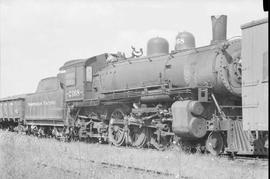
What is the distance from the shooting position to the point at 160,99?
43.3ft

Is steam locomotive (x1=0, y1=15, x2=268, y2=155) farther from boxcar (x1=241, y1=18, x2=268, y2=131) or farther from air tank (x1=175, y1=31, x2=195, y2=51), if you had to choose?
boxcar (x1=241, y1=18, x2=268, y2=131)

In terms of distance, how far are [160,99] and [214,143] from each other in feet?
7.75

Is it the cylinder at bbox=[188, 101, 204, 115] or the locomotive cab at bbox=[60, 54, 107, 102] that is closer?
the cylinder at bbox=[188, 101, 204, 115]

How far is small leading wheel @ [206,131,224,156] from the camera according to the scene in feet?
37.8

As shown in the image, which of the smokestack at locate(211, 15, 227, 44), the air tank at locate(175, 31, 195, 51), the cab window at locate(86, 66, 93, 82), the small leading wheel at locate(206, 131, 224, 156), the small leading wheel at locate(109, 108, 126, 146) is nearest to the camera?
A: the small leading wheel at locate(206, 131, 224, 156)

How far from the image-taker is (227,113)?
478 inches

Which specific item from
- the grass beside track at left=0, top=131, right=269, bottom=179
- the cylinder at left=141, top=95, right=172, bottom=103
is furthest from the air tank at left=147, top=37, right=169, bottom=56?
the grass beside track at left=0, top=131, right=269, bottom=179

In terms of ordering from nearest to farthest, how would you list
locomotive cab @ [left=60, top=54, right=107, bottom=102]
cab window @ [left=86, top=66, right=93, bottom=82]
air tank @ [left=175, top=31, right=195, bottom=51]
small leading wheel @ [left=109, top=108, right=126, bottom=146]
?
1. air tank @ [left=175, top=31, right=195, bottom=51]
2. small leading wheel @ [left=109, top=108, right=126, bottom=146]
3. locomotive cab @ [left=60, top=54, right=107, bottom=102]
4. cab window @ [left=86, top=66, right=93, bottom=82]

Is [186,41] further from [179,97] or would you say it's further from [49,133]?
[49,133]

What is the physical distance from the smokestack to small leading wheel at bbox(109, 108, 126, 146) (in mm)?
4327

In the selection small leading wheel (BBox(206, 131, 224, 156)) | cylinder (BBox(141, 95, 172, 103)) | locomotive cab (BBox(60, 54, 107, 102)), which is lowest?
small leading wheel (BBox(206, 131, 224, 156))

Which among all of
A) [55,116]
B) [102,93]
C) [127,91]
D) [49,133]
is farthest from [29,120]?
[127,91]

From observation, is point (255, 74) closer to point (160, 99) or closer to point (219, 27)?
point (219, 27)

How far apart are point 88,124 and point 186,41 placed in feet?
17.5
